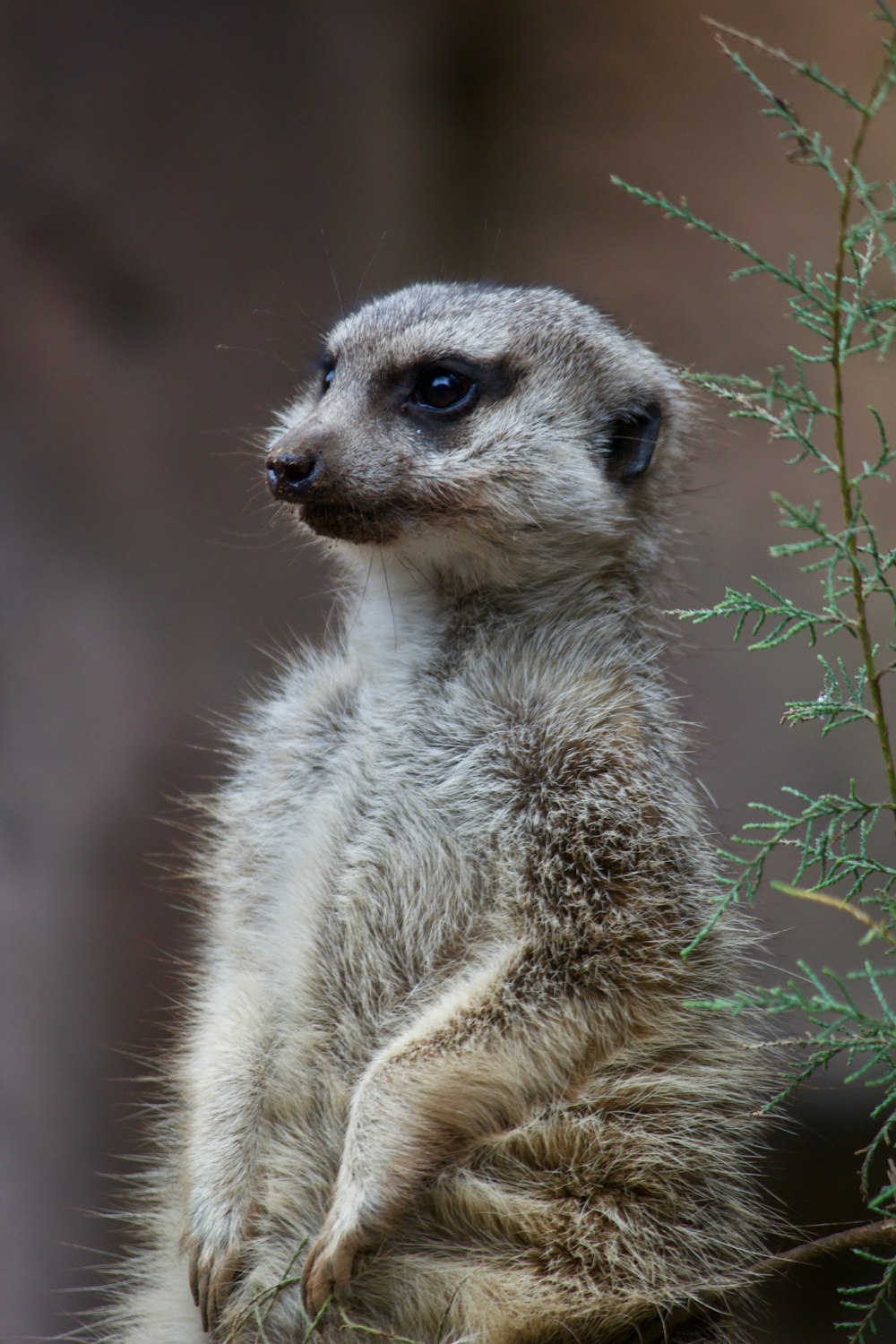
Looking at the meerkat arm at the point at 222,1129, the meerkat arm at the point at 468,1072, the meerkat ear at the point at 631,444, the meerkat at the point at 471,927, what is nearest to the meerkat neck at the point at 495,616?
the meerkat at the point at 471,927

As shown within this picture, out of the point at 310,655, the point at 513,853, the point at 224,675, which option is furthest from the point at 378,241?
the point at 513,853

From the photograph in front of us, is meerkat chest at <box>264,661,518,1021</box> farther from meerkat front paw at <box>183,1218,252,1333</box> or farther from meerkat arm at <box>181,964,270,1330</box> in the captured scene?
meerkat front paw at <box>183,1218,252,1333</box>

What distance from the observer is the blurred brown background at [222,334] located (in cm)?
270

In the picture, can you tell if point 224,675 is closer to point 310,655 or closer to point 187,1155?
point 310,655

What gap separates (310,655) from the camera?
2.18 meters

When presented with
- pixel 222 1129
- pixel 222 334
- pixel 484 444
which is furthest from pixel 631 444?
pixel 222 334

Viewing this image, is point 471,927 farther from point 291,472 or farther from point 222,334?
point 222,334

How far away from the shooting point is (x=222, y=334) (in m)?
2.92

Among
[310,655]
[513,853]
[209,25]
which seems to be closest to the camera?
[513,853]

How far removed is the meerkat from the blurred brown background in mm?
691

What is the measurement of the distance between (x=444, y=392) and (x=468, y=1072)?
98 cm

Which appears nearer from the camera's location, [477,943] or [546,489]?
[477,943]

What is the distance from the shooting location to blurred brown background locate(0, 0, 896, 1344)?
2697mm

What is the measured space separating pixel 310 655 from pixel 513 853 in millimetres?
685
